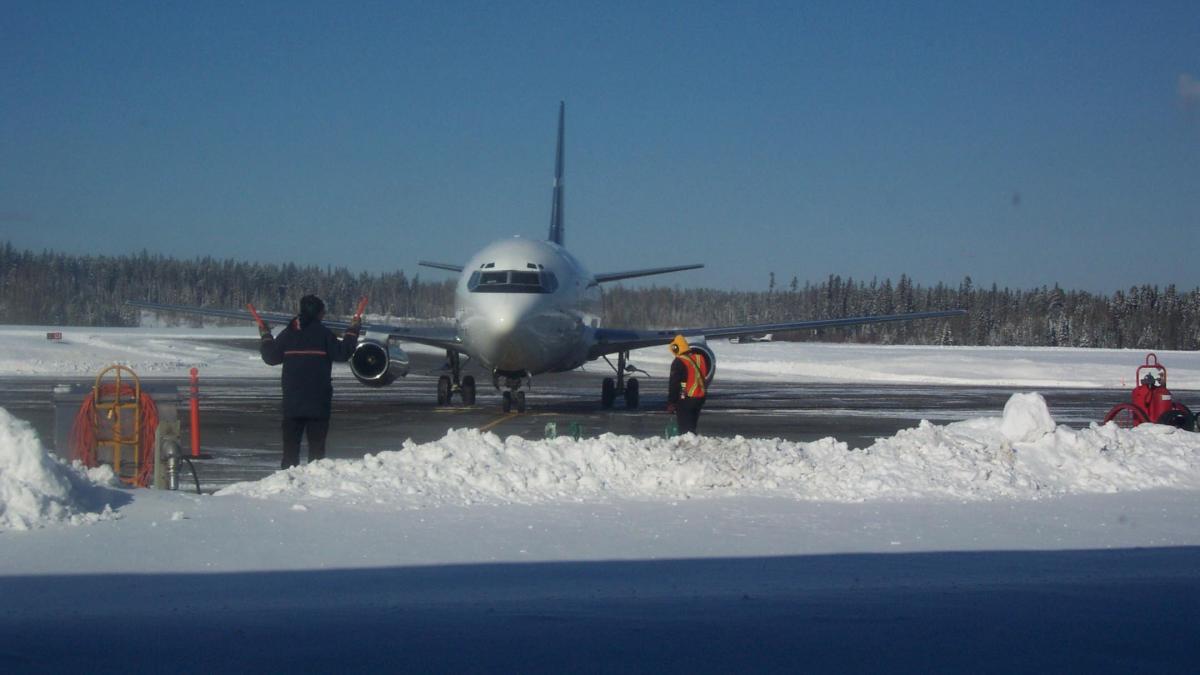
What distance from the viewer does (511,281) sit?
22.2m

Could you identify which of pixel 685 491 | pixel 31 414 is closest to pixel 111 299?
pixel 31 414

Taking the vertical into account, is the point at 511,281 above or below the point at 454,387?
above

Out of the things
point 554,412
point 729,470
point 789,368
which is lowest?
point 554,412

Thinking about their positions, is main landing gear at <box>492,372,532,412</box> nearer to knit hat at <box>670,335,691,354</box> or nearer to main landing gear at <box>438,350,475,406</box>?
main landing gear at <box>438,350,475,406</box>

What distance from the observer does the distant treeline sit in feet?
324

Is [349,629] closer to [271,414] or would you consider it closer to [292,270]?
[271,414]

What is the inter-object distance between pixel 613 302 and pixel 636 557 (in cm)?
13817

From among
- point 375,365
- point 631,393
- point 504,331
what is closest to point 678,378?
point 504,331

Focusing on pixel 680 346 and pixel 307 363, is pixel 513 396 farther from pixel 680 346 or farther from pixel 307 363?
pixel 307 363

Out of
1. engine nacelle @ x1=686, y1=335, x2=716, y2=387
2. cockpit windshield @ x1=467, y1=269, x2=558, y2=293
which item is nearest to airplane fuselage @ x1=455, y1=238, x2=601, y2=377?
cockpit windshield @ x1=467, y1=269, x2=558, y2=293

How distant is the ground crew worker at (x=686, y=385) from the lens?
1320cm

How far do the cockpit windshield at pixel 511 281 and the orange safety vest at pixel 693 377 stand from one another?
9189 mm

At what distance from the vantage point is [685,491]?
9.52m

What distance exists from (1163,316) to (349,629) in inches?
5184
